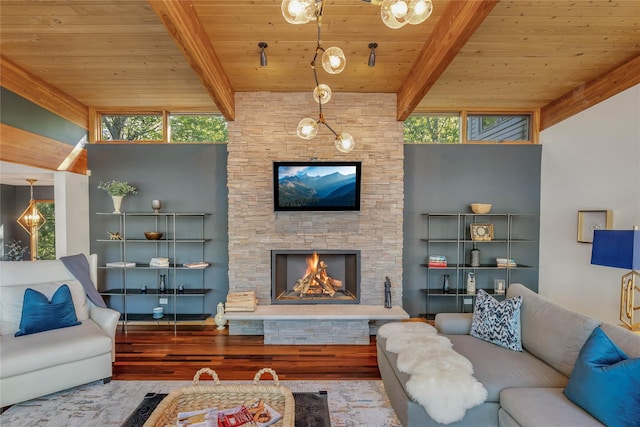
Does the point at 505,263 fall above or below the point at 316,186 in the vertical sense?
below

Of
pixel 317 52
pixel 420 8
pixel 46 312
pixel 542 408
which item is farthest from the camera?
pixel 46 312

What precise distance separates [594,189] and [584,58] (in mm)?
1445

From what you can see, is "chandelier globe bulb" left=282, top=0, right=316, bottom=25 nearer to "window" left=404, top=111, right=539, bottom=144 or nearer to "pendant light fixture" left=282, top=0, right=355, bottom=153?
"pendant light fixture" left=282, top=0, right=355, bottom=153

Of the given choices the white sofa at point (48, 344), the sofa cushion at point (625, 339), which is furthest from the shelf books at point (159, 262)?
Answer: the sofa cushion at point (625, 339)

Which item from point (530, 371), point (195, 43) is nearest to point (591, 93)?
point (530, 371)

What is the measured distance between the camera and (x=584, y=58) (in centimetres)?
321

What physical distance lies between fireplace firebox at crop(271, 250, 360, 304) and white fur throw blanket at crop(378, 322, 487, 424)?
5.55 feet

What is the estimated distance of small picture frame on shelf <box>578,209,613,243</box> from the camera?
3398 millimetres

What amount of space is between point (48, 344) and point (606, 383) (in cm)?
382

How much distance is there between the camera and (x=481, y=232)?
4289mm

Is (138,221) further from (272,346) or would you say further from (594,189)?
(594,189)

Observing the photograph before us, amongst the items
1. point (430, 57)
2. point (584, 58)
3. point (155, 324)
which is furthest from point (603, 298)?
point (155, 324)

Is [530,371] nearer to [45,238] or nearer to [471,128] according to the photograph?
[471,128]

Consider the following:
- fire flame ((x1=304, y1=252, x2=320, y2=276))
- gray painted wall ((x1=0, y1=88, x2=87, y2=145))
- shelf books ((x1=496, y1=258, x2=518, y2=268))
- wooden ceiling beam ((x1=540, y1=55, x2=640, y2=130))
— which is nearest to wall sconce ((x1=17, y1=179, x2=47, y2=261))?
gray painted wall ((x1=0, y1=88, x2=87, y2=145))
